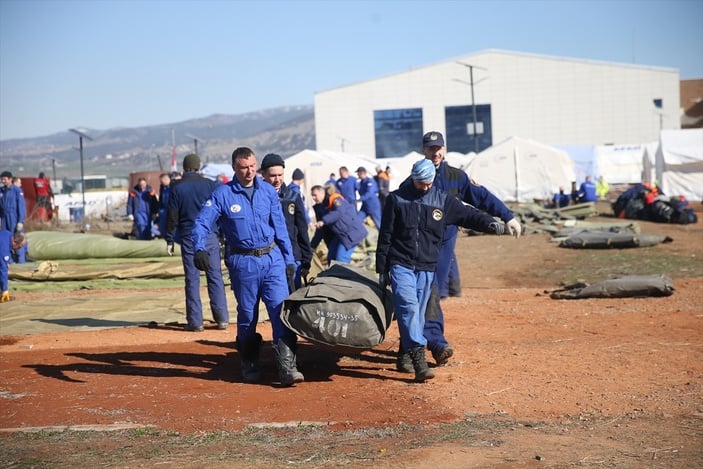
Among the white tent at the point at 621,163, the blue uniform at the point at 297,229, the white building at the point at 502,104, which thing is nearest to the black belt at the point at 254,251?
the blue uniform at the point at 297,229

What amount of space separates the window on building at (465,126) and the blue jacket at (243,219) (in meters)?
61.8

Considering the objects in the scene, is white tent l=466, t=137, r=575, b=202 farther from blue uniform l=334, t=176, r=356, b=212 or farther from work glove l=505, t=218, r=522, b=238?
work glove l=505, t=218, r=522, b=238

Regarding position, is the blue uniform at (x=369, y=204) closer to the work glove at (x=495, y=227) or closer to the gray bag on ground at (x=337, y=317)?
the work glove at (x=495, y=227)

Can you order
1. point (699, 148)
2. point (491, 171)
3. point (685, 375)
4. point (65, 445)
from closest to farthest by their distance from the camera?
→ point (65, 445) → point (685, 375) → point (699, 148) → point (491, 171)

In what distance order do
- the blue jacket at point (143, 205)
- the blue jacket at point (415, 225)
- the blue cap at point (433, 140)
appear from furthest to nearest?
the blue jacket at point (143, 205)
the blue cap at point (433, 140)
the blue jacket at point (415, 225)

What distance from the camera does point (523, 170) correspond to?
134ft

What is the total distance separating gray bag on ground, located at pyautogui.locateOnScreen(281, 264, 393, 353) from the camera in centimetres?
737

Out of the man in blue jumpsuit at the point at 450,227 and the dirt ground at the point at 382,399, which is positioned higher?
the man in blue jumpsuit at the point at 450,227

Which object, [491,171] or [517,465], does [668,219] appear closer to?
[491,171]

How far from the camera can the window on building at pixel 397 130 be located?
69.0 m

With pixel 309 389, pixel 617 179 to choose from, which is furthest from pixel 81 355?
pixel 617 179

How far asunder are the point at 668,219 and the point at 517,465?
74.3ft

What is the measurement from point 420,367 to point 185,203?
13.7 ft

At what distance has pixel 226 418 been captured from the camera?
6.51 meters
